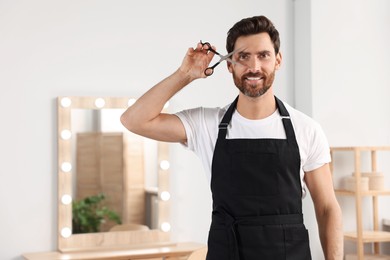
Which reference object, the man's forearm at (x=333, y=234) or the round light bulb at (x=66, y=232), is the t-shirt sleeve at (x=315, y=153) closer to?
the man's forearm at (x=333, y=234)

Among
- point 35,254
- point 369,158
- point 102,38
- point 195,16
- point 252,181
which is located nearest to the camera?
point 252,181

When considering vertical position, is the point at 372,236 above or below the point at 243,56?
below

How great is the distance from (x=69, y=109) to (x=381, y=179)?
6.53ft

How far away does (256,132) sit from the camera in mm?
1943

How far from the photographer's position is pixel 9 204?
11.9 ft

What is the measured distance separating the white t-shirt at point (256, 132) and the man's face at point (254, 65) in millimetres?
103

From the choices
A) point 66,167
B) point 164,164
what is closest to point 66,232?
point 66,167

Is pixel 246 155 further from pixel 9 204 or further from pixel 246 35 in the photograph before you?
pixel 9 204

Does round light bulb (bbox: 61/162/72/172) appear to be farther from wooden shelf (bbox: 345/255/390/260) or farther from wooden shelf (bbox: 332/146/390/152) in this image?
wooden shelf (bbox: 345/255/390/260)

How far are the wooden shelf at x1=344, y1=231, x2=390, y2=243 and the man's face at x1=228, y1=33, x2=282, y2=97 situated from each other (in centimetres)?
247

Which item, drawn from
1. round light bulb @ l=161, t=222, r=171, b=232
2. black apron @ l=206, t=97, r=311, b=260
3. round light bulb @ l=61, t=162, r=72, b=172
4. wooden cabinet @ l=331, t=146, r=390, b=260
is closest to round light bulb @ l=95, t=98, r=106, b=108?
round light bulb @ l=61, t=162, r=72, b=172

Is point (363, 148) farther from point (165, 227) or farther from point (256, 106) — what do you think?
point (256, 106)

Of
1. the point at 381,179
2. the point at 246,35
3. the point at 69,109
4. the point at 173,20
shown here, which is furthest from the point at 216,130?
the point at 381,179

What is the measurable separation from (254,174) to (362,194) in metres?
2.40
